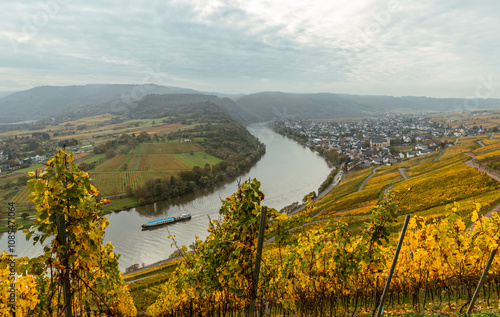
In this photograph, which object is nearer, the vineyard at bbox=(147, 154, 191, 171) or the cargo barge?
the cargo barge

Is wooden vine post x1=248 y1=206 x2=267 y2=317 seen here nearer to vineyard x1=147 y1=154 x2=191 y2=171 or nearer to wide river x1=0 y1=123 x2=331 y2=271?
wide river x1=0 y1=123 x2=331 y2=271

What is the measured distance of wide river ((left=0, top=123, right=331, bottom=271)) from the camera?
97.7 ft

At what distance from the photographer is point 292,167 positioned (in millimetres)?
64625

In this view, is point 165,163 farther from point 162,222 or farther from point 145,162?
point 162,222

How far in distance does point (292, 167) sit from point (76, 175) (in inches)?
2496

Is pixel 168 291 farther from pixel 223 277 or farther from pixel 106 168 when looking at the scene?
pixel 106 168

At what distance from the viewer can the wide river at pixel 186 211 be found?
97.7 ft

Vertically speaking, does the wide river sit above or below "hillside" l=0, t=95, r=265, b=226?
below

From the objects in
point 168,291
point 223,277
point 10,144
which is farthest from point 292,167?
point 10,144

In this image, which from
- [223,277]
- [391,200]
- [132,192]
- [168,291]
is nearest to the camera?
[223,277]

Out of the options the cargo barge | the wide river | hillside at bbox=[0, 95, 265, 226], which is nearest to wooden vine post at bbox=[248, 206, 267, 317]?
the wide river

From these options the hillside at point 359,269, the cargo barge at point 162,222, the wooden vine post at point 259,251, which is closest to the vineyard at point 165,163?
the cargo barge at point 162,222

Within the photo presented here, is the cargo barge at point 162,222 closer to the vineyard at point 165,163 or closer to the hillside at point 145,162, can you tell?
the hillside at point 145,162

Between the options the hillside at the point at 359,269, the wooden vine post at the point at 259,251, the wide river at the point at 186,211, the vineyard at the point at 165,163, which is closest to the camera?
the wooden vine post at the point at 259,251
